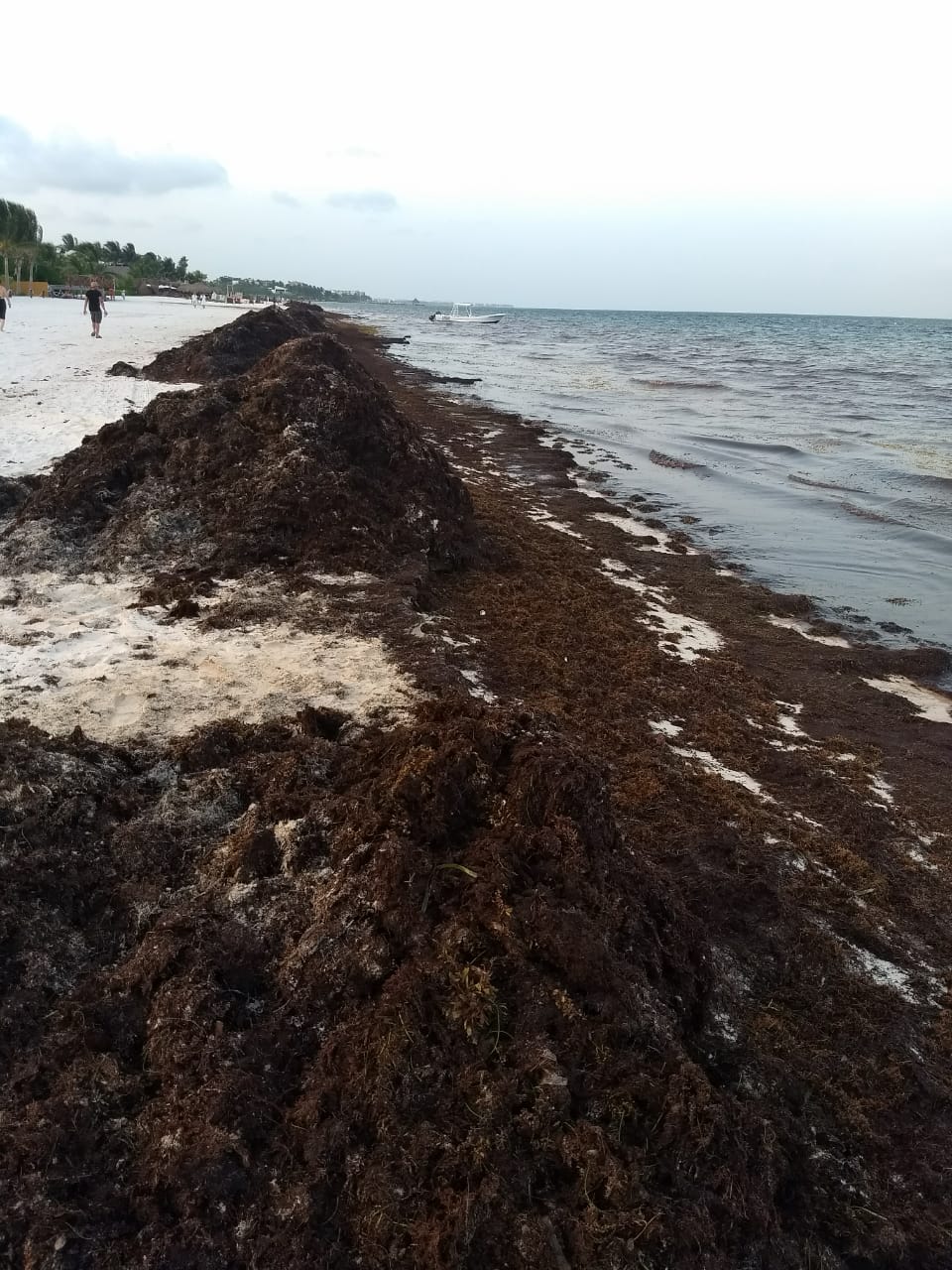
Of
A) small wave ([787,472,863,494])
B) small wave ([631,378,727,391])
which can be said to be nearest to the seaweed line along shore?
small wave ([787,472,863,494])

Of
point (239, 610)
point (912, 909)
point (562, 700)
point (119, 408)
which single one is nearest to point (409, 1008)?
point (912, 909)

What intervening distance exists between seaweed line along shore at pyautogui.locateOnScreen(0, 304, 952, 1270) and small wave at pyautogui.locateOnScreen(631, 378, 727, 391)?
26.1m

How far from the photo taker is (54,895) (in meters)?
3.03

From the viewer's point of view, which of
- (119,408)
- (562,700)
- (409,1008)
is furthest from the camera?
(119,408)

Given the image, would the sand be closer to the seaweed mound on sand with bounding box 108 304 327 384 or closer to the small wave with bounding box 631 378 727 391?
the seaweed mound on sand with bounding box 108 304 327 384

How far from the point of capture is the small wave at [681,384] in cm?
3005

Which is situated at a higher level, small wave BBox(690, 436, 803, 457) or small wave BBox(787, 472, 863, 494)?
small wave BBox(690, 436, 803, 457)

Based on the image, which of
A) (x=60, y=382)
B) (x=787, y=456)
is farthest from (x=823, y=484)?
(x=60, y=382)

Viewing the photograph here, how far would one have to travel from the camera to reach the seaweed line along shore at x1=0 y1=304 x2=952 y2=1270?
6.69ft

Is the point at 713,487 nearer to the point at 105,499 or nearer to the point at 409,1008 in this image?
the point at 105,499

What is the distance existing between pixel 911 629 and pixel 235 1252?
7993mm

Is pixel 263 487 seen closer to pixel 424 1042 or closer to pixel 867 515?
pixel 424 1042

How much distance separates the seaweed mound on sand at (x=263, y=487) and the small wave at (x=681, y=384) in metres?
23.4

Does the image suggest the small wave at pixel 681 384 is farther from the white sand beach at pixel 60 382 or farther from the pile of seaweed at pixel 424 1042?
the pile of seaweed at pixel 424 1042
